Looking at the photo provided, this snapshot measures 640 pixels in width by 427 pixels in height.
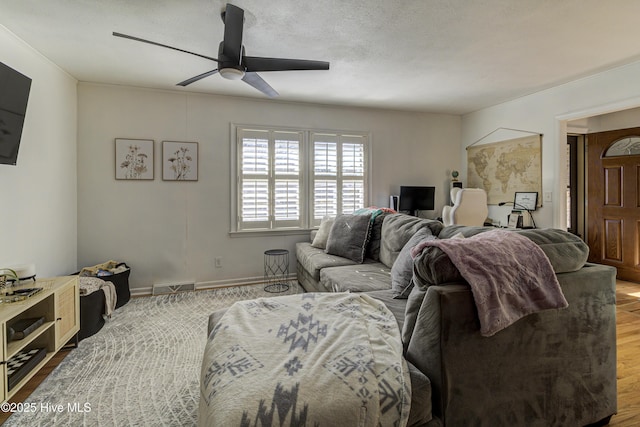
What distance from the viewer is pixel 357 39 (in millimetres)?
2584

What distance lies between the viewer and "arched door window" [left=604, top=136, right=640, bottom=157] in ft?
13.2

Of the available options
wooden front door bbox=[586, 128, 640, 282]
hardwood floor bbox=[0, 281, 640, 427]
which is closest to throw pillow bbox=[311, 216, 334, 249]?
hardwood floor bbox=[0, 281, 640, 427]

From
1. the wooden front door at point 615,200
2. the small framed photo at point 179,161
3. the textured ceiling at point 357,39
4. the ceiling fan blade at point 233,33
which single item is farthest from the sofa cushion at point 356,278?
the wooden front door at point 615,200

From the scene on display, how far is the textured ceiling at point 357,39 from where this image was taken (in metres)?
2.14

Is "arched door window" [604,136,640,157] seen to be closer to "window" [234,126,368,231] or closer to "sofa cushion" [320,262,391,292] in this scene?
"window" [234,126,368,231]

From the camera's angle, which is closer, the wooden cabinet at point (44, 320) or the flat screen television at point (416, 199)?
the wooden cabinet at point (44, 320)

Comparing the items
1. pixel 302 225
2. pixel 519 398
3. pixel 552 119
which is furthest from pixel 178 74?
pixel 552 119

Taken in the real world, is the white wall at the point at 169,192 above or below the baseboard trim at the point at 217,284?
above

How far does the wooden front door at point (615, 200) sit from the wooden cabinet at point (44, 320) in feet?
20.7

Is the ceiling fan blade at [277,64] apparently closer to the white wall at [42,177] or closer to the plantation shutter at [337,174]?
the white wall at [42,177]

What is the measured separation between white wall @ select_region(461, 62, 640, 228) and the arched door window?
1.89ft

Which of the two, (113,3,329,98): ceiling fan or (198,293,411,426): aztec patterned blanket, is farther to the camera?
(113,3,329,98): ceiling fan

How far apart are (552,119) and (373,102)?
224 centimetres

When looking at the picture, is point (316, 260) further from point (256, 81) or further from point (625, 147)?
point (625, 147)
